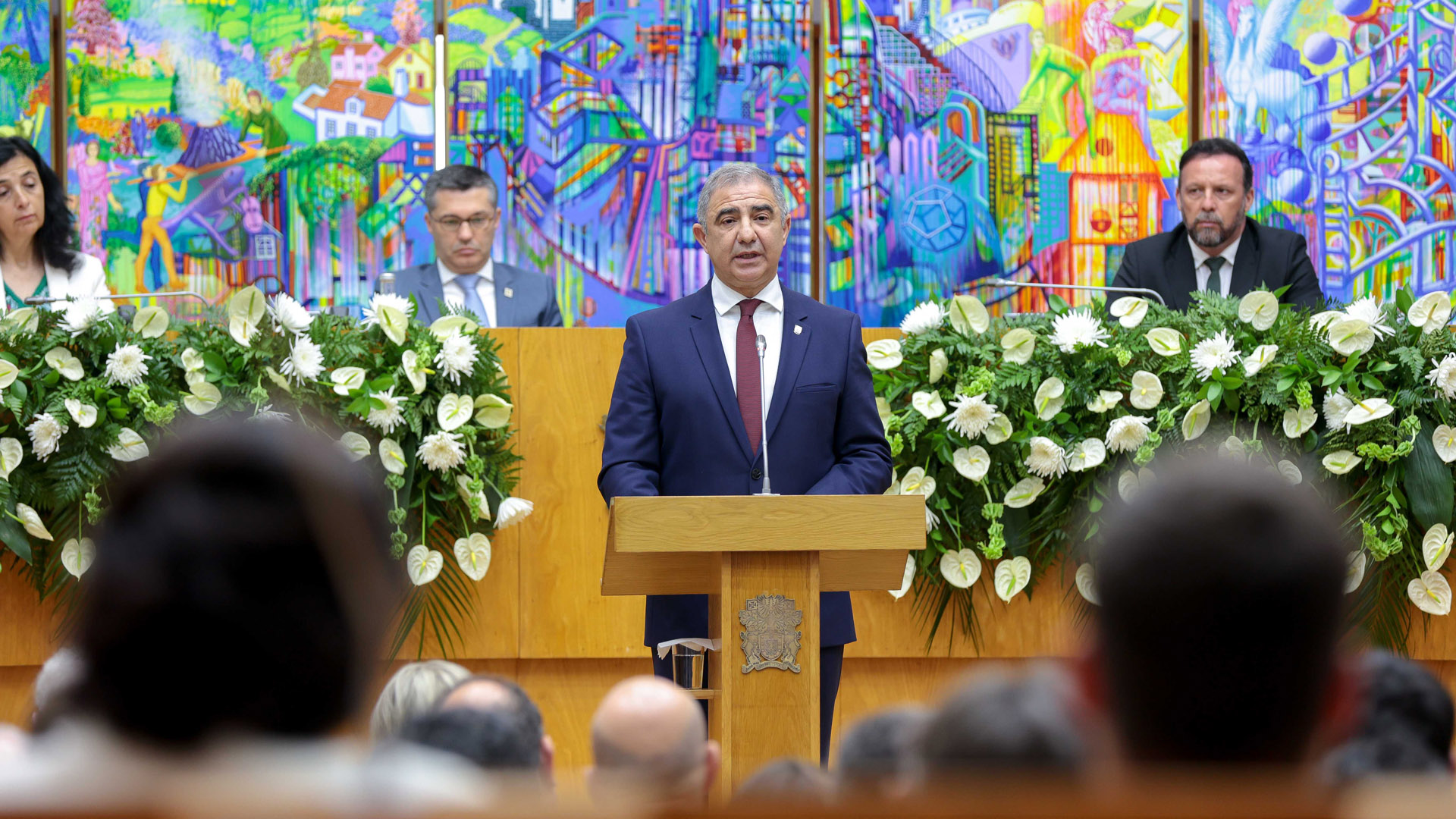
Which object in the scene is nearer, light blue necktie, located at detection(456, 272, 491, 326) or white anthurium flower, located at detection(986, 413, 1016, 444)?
white anthurium flower, located at detection(986, 413, 1016, 444)

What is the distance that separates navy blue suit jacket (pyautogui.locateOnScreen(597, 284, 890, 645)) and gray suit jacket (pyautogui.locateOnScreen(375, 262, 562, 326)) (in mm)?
1694

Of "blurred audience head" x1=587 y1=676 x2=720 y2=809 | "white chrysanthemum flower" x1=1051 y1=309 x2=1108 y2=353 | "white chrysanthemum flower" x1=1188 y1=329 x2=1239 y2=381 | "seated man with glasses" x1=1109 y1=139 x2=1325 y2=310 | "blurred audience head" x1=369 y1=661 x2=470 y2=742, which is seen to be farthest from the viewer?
"seated man with glasses" x1=1109 y1=139 x2=1325 y2=310

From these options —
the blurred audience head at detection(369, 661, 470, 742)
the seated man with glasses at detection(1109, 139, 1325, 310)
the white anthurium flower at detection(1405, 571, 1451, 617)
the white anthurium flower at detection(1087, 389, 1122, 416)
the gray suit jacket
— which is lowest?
the white anthurium flower at detection(1405, 571, 1451, 617)

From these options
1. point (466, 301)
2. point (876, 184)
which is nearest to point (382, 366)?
point (466, 301)

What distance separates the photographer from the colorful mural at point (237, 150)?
6.08 meters

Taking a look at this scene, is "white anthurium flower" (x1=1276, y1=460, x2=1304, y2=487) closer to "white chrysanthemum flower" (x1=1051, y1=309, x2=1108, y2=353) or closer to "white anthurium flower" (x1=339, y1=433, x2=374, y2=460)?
"white chrysanthemum flower" (x1=1051, y1=309, x2=1108, y2=353)

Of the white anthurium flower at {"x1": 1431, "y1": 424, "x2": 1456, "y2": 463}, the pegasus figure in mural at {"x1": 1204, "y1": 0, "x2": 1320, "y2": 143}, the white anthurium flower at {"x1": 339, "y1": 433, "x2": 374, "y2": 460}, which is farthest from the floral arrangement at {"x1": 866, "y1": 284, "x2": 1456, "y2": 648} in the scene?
the pegasus figure in mural at {"x1": 1204, "y1": 0, "x2": 1320, "y2": 143}

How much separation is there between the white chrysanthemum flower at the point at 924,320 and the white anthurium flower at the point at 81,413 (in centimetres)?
224

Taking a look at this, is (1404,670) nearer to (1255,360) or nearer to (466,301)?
(1255,360)

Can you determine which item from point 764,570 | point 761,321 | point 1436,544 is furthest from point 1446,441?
point 764,570

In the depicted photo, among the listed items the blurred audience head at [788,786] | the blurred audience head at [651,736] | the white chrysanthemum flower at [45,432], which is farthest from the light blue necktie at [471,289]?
the blurred audience head at [788,786]

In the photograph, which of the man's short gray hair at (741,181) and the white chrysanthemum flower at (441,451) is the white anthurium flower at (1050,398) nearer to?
the man's short gray hair at (741,181)

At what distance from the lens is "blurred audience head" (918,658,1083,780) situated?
922 millimetres

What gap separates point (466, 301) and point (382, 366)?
1.20 meters
